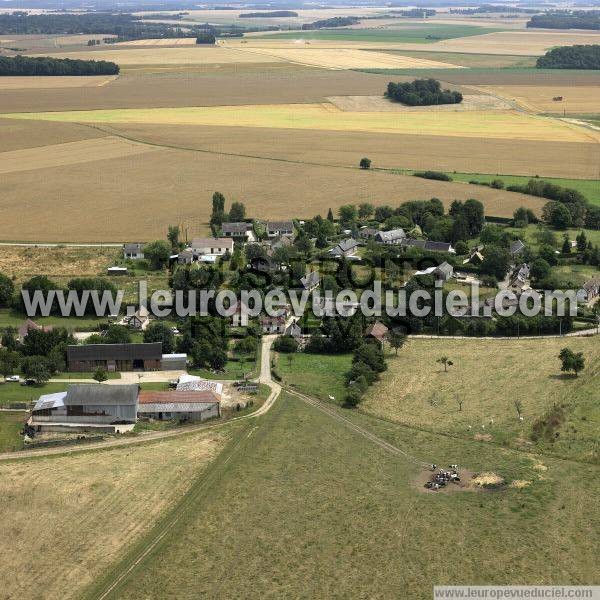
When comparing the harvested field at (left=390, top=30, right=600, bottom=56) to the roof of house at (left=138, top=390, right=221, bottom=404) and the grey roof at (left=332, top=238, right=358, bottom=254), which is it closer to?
the grey roof at (left=332, top=238, right=358, bottom=254)

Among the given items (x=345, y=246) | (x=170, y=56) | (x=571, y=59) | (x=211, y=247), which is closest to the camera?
(x=211, y=247)

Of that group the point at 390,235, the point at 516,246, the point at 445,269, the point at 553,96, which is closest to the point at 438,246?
the point at 390,235

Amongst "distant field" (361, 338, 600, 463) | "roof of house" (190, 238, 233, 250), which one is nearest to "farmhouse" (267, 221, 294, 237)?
"roof of house" (190, 238, 233, 250)

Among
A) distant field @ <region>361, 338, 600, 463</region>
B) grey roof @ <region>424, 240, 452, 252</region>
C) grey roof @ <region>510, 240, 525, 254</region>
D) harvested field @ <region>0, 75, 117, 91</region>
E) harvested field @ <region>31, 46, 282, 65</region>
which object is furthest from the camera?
harvested field @ <region>31, 46, 282, 65</region>

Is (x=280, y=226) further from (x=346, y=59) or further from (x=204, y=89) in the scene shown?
(x=346, y=59)

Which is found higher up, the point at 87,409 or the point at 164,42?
the point at 164,42

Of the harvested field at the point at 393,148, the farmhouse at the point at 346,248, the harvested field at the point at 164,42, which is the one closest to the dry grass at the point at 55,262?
the farmhouse at the point at 346,248

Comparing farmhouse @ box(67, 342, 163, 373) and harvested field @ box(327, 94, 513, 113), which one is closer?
farmhouse @ box(67, 342, 163, 373)
